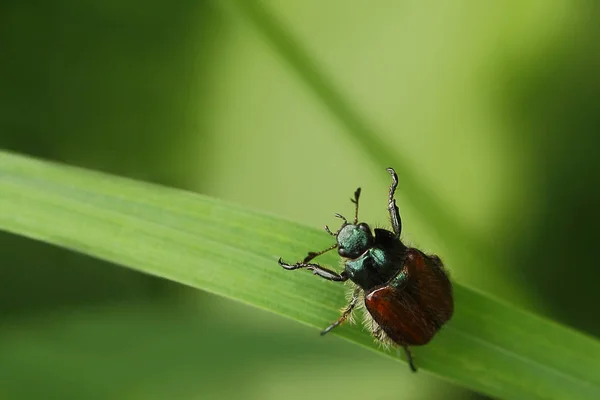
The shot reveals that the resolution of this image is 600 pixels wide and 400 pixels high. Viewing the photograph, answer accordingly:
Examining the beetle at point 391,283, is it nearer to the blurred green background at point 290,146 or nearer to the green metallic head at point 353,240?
the green metallic head at point 353,240

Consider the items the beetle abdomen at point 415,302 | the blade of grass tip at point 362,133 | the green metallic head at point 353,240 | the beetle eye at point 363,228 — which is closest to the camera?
the beetle abdomen at point 415,302

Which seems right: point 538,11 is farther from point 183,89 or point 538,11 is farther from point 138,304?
point 138,304

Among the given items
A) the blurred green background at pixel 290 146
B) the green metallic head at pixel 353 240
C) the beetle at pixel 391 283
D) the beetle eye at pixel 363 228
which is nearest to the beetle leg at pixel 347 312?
the beetle at pixel 391 283

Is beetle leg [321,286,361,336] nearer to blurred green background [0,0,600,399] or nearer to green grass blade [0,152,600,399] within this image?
green grass blade [0,152,600,399]

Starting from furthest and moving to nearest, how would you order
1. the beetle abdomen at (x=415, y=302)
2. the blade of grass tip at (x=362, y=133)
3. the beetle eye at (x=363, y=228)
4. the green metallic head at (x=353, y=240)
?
the blade of grass tip at (x=362, y=133)
the beetle eye at (x=363, y=228)
the green metallic head at (x=353, y=240)
the beetle abdomen at (x=415, y=302)

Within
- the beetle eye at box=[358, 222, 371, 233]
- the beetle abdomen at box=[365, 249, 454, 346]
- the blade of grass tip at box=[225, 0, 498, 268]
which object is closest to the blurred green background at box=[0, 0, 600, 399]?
the blade of grass tip at box=[225, 0, 498, 268]

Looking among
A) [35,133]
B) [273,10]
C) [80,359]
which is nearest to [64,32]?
[35,133]
